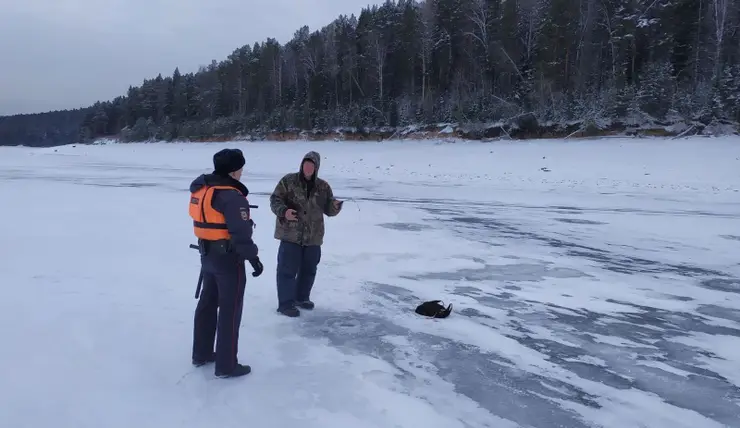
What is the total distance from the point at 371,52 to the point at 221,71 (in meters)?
26.7

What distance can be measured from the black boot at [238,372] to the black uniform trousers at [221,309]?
26 millimetres

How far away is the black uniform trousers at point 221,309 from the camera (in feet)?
11.1

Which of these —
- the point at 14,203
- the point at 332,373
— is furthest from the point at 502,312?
the point at 14,203

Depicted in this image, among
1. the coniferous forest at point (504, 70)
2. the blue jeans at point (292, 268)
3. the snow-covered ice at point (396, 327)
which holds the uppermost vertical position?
the coniferous forest at point (504, 70)

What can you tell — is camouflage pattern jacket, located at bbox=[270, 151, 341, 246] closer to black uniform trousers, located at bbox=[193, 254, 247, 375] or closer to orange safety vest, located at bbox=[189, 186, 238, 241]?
black uniform trousers, located at bbox=[193, 254, 247, 375]

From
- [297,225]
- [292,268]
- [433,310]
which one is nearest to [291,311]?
[292,268]

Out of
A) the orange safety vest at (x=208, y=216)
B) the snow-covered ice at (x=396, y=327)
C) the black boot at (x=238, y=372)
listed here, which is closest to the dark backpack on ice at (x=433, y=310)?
the snow-covered ice at (x=396, y=327)

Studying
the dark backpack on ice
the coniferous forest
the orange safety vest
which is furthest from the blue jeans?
the coniferous forest

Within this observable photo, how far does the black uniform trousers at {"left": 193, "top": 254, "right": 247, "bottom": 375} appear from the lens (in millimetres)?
3385

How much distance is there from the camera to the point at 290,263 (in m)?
4.93

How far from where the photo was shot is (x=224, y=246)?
329 centimetres

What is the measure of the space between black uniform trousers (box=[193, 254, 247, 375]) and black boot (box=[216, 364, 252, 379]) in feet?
0.08

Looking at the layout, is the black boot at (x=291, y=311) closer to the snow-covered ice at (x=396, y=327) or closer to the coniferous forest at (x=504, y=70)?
the snow-covered ice at (x=396, y=327)

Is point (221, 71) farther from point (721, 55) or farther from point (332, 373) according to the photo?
point (332, 373)
